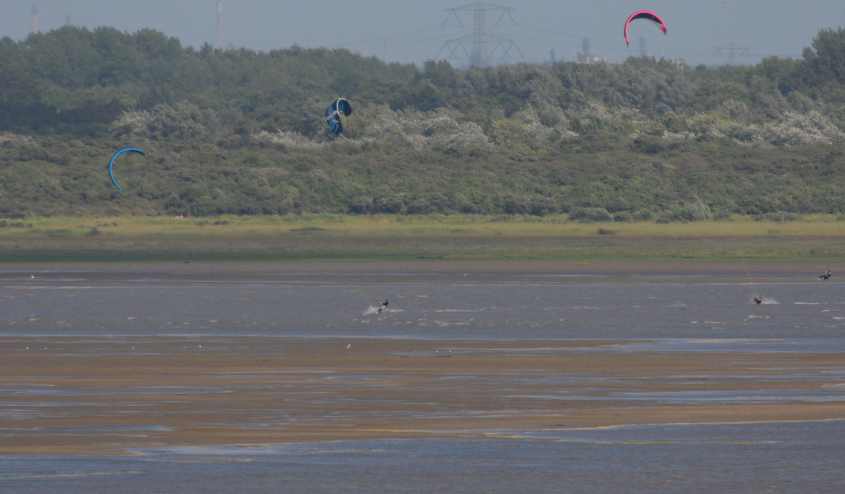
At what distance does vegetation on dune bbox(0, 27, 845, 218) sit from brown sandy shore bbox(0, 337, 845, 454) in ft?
137

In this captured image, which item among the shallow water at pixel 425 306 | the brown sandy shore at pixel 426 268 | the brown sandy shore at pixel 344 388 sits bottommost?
the brown sandy shore at pixel 426 268

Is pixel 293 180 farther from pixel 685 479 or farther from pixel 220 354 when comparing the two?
pixel 685 479

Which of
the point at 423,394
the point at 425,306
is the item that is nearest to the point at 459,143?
the point at 425,306

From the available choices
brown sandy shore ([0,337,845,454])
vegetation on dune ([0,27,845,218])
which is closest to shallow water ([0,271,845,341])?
brown sandy shore ([0,337,845,454])

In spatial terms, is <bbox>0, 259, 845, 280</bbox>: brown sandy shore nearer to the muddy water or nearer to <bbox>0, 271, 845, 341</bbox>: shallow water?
<bbox>0, 271, 845, 341</bbox>: shallow water

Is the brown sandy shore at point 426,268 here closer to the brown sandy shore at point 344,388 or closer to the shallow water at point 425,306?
the shallow water at point 425,306

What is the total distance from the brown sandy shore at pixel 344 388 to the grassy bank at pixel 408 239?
25.1 m

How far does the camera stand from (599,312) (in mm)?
30766

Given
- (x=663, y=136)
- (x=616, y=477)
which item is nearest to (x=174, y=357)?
(x=616, y=477)

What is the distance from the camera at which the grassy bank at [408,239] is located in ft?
164

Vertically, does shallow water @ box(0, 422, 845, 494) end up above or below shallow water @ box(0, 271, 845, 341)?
above

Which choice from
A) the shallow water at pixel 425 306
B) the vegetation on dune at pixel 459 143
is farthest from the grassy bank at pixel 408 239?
the shallow water at pixel 425 306

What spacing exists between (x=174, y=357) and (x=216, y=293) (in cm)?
1342

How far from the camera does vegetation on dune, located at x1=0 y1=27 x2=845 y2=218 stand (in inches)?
2667
